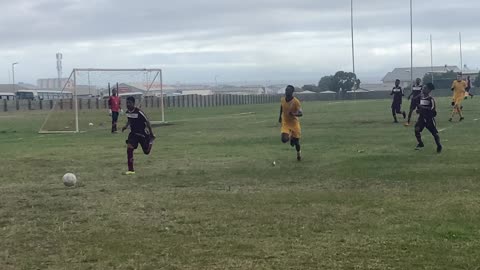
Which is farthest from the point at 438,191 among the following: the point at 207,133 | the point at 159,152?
the point at 207,133

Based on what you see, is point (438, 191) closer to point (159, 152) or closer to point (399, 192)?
point (399, 192)

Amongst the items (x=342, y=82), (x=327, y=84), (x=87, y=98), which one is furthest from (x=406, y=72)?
(x=87, y=98)

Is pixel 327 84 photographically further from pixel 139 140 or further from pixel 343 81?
pixel 139 140

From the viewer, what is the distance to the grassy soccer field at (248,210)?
26.7ft

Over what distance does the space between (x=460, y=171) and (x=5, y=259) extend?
914 cm

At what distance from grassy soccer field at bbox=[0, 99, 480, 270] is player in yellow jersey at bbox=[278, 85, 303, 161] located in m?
0.55

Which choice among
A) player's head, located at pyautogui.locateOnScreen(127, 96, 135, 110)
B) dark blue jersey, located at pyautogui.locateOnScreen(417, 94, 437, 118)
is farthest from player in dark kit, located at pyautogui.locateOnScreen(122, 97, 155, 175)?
dark blue jersey, located at pyautogui.locateOnScreen(417, 94, 437, 118)

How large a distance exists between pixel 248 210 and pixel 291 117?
692 cm

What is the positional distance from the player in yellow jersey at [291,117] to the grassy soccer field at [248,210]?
55 cm

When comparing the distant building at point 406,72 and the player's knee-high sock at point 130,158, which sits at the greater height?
the distant building at point 406,72

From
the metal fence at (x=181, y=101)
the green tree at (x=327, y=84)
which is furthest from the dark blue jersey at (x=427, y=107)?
the green tree at (x=327, y=84)

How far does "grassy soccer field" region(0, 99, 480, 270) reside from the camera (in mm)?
8127

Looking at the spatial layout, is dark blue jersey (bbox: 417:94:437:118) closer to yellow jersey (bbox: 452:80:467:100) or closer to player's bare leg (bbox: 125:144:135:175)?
player's bare leg (bbox: 125:144:135:175)

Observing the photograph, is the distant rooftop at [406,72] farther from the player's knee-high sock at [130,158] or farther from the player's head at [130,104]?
the player's knee-high sock at [130,158]
